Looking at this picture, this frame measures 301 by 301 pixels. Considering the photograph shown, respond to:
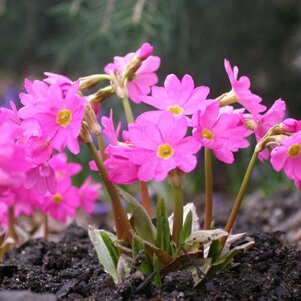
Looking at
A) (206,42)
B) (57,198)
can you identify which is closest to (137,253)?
(57,198)

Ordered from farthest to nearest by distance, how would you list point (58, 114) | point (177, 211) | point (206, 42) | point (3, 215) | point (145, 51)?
point (206, 42), point (3, 215), point (145, 51), point (177, 211), point (58, 114)

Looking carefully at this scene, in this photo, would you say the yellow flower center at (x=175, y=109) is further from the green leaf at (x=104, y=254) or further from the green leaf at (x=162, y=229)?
the green leaf at (x=104, y=254)

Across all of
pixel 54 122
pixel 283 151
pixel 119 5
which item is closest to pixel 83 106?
pixel 54 122

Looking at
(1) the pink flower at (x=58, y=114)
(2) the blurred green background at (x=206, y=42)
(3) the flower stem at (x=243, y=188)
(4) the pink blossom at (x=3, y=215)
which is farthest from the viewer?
(2) the blurred green background at (x=206, y=42)

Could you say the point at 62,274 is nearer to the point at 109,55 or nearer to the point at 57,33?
the point at 109,55

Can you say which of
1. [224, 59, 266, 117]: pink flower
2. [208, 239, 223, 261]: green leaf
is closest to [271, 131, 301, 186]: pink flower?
[224, 59, 266, 117]: pink flower

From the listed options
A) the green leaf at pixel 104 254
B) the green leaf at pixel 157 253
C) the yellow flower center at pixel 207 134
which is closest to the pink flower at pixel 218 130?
the yellow flower center at pixel 207 134

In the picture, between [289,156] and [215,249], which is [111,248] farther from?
[289,156]
